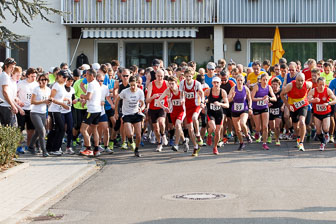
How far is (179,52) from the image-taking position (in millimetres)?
31812

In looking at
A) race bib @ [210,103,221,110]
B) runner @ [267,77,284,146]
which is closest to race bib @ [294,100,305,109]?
runner @ [267,77,284,146]

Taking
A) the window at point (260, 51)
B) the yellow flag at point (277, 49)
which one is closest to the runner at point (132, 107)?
the yellow flag at point (277, 49)

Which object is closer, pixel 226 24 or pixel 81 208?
pixel 81 208

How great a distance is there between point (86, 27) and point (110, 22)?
1.17m

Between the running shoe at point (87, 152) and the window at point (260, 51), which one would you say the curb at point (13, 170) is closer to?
the running shoe at point (87, 152)

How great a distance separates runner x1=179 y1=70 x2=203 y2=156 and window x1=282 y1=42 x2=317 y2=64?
16439 mm

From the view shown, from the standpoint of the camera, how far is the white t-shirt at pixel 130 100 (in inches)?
616

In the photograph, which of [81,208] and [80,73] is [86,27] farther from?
[81,208]

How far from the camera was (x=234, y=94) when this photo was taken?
16.5 m

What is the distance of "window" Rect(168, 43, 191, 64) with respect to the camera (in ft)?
104

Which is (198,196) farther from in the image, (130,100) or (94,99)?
(94,99)

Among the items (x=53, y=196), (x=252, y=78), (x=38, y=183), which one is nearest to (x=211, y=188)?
(x=53, y=196)

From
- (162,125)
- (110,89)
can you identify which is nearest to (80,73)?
(110,89)

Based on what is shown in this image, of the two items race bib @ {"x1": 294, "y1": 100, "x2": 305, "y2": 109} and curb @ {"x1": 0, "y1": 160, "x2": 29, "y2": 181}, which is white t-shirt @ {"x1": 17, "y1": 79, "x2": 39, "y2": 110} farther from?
race bib @ {"x1": 294, "y1": 100, "x2": 305, "y2": 109}
